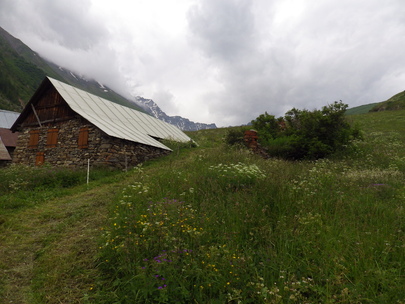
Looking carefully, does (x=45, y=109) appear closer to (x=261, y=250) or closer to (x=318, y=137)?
(x=318, y=137)

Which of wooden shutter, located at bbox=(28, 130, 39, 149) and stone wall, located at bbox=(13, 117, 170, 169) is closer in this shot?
stone wall, located at bbox=(13, 117, 170, 169)

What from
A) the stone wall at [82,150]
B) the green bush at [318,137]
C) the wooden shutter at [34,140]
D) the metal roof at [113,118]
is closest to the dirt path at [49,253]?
the stone wall at [82,150]

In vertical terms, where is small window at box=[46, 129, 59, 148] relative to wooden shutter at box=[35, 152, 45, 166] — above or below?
above

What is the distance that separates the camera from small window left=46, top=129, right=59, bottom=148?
16.5 metres

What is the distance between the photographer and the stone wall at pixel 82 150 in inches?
A: 541

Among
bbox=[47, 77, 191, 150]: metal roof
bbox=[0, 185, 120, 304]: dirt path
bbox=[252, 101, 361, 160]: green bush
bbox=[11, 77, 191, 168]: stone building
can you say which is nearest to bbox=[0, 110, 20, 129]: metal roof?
bbox=[11, 77, 191, 168]: stone building

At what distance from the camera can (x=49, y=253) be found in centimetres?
427

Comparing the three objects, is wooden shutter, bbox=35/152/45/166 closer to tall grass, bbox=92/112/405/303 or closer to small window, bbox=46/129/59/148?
small window, bbox=46/129/59/148

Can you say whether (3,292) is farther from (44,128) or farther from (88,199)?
(44,128)

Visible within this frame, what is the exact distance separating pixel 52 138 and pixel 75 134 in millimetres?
2543

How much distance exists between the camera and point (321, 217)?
442 centimetres

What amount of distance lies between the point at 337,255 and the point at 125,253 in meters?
3.11

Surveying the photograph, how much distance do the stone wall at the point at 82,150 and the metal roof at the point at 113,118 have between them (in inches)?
21.5

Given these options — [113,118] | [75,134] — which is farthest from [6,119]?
[75,134]
